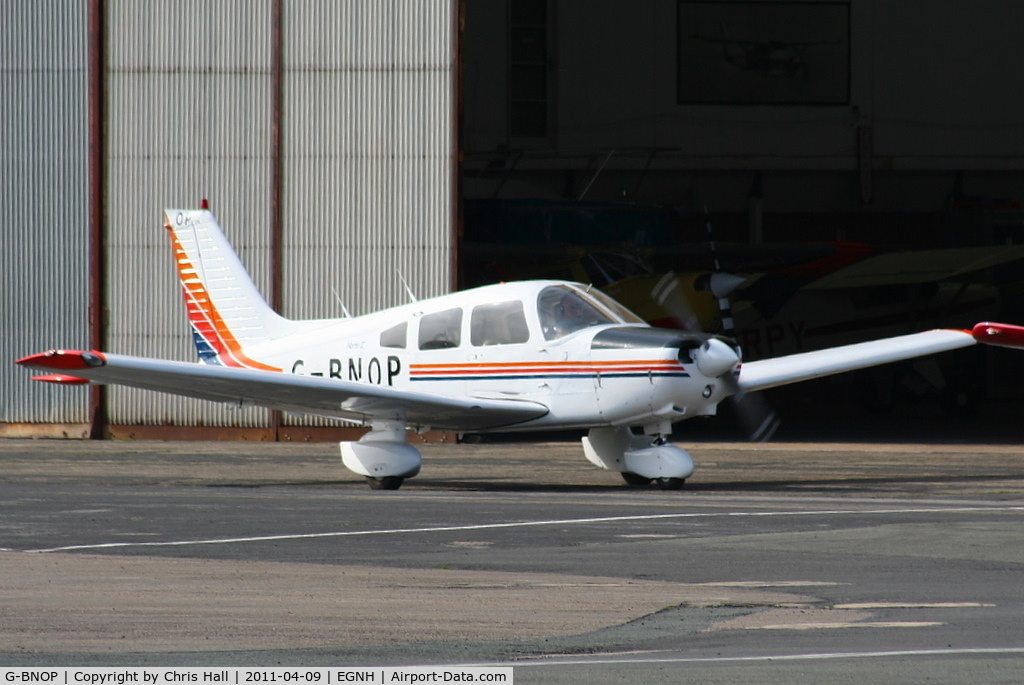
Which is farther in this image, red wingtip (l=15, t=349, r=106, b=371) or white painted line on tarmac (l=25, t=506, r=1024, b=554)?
red wingtip (l=15, t=349, r=106, b=371)

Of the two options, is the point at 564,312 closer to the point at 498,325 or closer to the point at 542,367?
the point at 542,367

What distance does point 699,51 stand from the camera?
3903 centimetres

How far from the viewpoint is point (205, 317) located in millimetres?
17188

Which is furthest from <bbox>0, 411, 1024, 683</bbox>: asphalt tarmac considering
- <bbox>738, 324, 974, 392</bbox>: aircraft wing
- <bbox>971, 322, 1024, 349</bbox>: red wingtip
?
<bbox>971, 322, 1024, 349</bbox>: red wingtip

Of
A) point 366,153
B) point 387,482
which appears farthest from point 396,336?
point 366,153

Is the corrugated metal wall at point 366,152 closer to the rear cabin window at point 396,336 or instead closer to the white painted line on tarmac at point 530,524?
the rear cabin window at point 396,336

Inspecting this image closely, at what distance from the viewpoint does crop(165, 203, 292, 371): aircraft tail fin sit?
55.3ft

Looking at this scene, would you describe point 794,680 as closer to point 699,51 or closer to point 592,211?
point 592,211

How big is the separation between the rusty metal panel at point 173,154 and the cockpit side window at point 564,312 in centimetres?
861

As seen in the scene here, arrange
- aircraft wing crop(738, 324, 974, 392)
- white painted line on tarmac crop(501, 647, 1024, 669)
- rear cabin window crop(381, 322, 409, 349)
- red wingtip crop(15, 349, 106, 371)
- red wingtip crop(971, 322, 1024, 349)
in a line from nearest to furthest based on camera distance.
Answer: white painted line on tarmac crop(501, 647, 1024, 669), red wingtip crop(15, 349, 106, 371), red wingtip crop(971, 322, 1024, 349), aircraft wing crop(738, 324, 974, 392), rear cabin window crop(381, 322, 409, 349)

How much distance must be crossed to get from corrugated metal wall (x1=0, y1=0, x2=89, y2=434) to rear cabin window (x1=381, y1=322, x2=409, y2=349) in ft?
28.4

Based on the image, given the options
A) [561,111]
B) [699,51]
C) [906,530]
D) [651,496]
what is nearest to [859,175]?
[699,51]

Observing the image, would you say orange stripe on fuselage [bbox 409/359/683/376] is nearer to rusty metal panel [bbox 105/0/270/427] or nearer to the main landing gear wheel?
the main landing gear wheel

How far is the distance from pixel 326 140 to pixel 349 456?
28.8 ft
